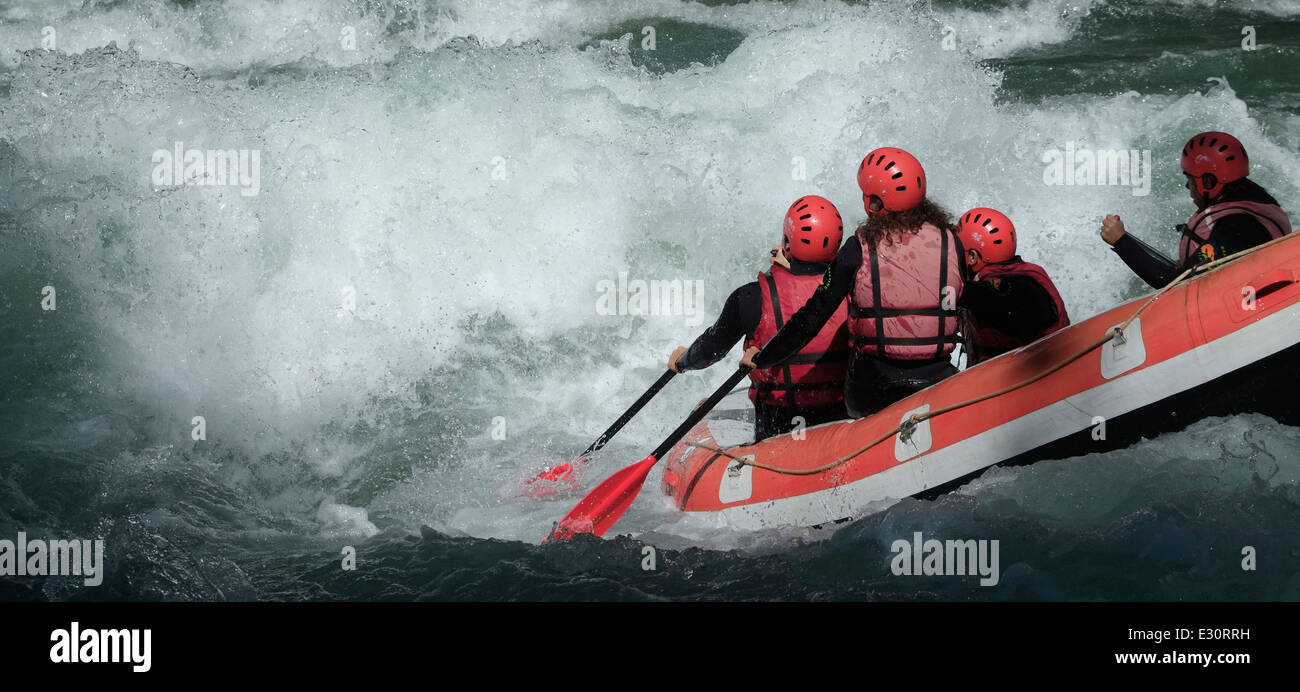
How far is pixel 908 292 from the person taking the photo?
5.03 m

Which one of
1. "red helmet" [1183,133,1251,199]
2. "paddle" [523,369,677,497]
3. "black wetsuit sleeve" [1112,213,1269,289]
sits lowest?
"paddle" [523,369,677,497]

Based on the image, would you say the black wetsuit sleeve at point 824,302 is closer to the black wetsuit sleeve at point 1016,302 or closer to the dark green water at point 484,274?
the black wetsuit sleeve at point 1016,302

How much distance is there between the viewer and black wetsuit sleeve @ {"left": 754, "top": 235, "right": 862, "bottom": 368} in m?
5.00

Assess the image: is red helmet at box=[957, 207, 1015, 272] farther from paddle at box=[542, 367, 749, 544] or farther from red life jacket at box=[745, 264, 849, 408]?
paddle at box=[542, 367, 749, 544]

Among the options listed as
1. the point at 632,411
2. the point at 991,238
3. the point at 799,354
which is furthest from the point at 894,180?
the point at 632,411

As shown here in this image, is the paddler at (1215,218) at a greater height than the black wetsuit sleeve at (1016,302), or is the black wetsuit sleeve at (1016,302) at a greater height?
the paddler at (1215,218)

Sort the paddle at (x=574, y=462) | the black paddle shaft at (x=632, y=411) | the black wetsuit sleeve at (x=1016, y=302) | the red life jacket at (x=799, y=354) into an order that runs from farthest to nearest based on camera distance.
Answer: the paddle at (x=574, y=462) < the black paddle shaft at (x=632, y=411) < the red life jacket at (x=799, y=354) < the black wetsuit sleeve at (x=1016, y=302)

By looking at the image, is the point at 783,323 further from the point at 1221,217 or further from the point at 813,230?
the point at 1221,217

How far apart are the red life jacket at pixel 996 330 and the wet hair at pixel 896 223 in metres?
0.34

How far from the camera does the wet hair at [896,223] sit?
5016 mm

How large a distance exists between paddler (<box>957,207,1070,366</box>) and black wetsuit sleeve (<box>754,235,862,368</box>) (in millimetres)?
502

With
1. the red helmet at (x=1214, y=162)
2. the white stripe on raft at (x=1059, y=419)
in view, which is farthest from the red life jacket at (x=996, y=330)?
the red helmet at (x=1214, y=162)

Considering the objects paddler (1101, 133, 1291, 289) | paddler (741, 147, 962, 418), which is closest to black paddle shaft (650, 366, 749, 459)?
paddler (741, 147, 962, 418)
